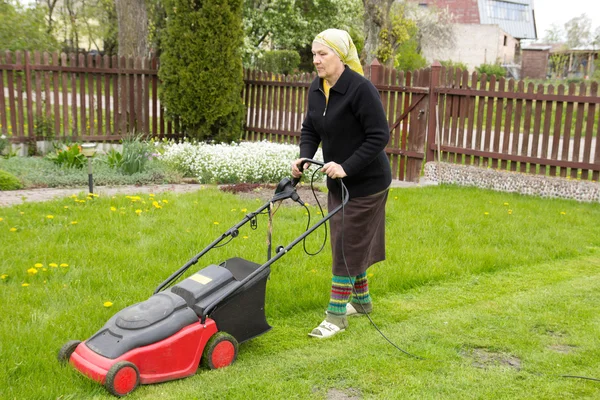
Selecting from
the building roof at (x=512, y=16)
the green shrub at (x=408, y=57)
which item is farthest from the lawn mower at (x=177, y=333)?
the building roof at (x=512, y=16)

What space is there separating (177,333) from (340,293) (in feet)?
4.11

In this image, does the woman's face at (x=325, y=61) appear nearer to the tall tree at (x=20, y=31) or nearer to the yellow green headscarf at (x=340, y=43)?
the yellow green headscarf at (x=340, y=43)

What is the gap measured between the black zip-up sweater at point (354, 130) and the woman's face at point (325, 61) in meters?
0.07

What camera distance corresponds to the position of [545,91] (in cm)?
930

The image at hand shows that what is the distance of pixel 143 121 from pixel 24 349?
354 inches

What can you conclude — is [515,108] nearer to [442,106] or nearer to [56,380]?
[442,106]

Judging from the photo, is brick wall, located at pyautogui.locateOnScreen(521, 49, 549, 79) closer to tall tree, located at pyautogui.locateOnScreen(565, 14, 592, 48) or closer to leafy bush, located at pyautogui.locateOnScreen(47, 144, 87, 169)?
tall tree, located at pyautogui.locateOnScreen(565, 14, 592, 48)

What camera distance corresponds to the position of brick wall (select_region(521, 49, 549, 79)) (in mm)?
51094

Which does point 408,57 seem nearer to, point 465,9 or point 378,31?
point 378,31

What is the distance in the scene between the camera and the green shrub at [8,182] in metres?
8.13

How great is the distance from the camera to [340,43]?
392cm

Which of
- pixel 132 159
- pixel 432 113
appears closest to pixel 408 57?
pixel 432 113

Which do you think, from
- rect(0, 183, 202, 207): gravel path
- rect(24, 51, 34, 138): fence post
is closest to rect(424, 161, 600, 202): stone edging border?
rect(0, 183, 202, 207): gravel path

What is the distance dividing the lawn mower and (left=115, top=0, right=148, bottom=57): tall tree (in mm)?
10457
